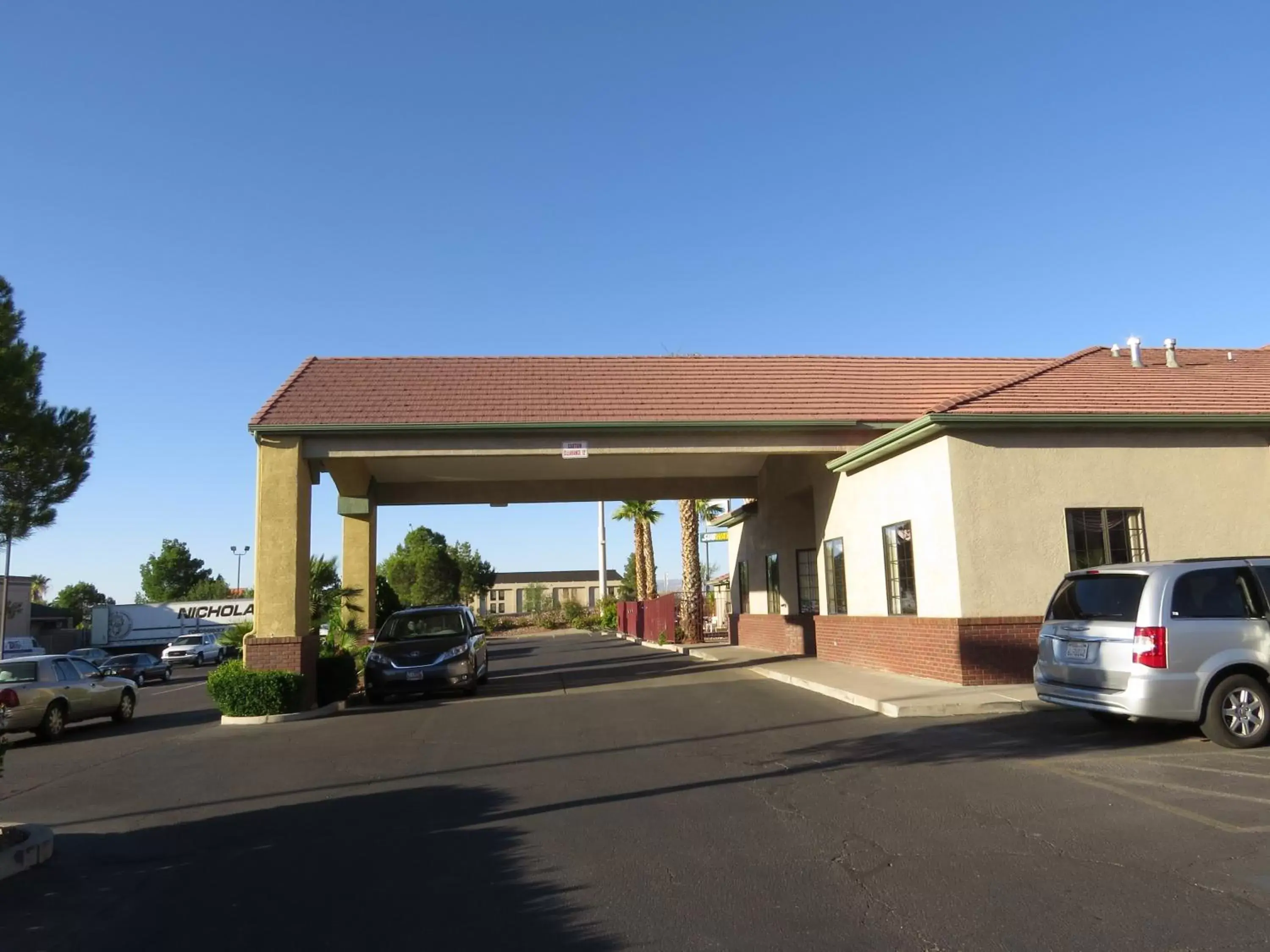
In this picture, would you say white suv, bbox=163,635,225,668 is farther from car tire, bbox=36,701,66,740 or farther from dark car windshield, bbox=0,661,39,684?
car tire, bbox=36,701,66,740

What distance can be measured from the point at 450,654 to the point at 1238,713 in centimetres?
1252

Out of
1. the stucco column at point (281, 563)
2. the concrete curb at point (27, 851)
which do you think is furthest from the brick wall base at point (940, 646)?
the concrete curb at point (27, 851)

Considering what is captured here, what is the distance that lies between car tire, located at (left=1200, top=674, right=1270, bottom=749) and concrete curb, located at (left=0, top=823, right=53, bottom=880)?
9828mm

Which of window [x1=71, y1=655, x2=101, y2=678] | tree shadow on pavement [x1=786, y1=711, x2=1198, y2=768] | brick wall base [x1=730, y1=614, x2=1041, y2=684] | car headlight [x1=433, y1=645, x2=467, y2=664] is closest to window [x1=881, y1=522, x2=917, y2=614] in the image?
brick wall base [x1=730, y1=614, x2=1041, y2=684]

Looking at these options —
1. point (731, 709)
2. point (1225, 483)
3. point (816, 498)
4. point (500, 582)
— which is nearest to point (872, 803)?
point (731, 709)

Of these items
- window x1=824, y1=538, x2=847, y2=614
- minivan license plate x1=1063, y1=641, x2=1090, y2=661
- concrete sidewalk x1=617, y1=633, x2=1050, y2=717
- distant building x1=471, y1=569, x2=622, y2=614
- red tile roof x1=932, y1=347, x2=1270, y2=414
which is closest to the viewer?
minivan license plate x1=1063, y1=641, x2=1090, y2=661

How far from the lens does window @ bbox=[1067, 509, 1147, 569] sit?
15109 millimetres

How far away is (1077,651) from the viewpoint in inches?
406

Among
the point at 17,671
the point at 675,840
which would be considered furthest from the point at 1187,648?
the point at 17,671

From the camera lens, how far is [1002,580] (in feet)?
48.3

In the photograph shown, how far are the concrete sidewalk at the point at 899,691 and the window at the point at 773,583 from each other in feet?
17.4

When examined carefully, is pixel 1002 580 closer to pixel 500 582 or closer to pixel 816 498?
pixel 816 498

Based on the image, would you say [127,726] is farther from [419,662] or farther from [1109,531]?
[1109,531]

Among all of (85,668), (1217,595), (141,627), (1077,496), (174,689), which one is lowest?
(174,689)
